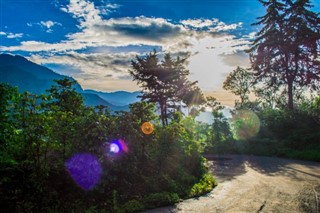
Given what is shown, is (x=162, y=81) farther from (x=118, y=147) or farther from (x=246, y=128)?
(x=118, y=147)

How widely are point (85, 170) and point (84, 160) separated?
0.31 metres

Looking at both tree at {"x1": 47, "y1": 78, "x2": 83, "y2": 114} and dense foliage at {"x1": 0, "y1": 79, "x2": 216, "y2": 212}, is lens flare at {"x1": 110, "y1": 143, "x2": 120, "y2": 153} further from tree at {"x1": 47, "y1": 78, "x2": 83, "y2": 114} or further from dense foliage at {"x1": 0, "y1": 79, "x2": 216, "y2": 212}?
tree at {"x1": 47, "y1": 78, "x2": 83, "y2": 114}

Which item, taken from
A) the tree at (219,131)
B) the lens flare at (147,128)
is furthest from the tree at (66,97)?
the tree at (219,131)

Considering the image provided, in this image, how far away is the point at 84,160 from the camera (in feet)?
27.1

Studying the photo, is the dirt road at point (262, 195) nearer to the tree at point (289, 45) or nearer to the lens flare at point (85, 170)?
the lens flare at point (85, 170)

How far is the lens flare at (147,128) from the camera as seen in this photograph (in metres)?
10.6

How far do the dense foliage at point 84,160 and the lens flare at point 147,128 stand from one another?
14cm

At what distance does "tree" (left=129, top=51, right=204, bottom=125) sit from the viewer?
35062 millimetres

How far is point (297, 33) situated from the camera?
92.2ft

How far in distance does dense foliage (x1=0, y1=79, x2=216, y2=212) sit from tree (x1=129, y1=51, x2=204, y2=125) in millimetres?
22979

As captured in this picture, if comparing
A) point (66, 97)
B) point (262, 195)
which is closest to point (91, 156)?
point (262, 195)

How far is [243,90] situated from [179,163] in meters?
35.0

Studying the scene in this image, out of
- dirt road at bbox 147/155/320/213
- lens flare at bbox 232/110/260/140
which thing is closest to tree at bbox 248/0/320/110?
lens flare at bbox 232/110/260/140

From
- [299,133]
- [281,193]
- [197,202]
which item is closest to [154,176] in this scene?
[197,202]
